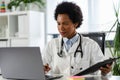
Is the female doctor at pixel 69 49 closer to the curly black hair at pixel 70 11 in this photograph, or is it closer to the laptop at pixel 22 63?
the curly black hair at pixel 70 11

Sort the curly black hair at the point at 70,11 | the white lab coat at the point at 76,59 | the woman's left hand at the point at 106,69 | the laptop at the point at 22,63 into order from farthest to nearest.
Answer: the curly black hair at the point at 70,11
the white lab coat at the point at 76,59
the woman's left hand at the point at 106,69
the laptop at the point at 22,63

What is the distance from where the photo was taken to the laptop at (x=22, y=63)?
1.34 m

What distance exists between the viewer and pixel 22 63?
1.40m

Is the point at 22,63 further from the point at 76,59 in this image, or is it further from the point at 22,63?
the point at 76,59

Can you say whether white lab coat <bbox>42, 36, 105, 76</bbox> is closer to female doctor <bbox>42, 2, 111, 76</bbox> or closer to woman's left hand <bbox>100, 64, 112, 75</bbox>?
female doctor <bbox>42, 2, 111, 76</bbox>

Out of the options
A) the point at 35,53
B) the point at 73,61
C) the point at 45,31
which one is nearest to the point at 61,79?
the point at 35,53

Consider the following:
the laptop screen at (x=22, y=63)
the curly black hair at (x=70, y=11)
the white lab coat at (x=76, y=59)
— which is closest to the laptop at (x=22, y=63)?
the laptop screen at (x=22, y=63)

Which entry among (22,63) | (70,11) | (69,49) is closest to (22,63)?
(22,63)

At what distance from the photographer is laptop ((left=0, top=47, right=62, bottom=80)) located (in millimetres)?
1339

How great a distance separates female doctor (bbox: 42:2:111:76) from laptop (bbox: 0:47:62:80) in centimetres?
34

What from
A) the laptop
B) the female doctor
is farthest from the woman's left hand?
the laptop

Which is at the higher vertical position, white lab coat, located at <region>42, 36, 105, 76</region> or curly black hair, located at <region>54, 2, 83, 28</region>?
curly black hair, located at <region>54, 2, 83, 28</region>

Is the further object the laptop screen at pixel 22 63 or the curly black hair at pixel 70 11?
the curly black hair at pixel 70 11

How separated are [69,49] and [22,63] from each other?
1.71 ft
